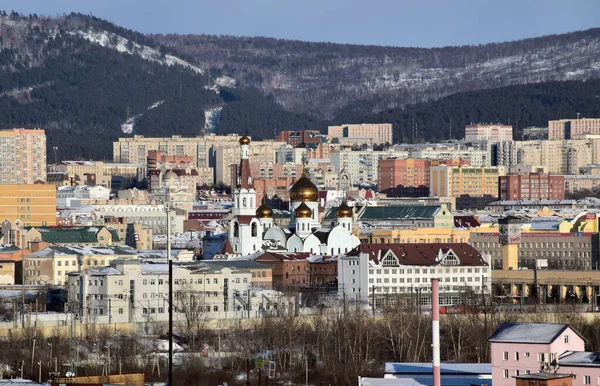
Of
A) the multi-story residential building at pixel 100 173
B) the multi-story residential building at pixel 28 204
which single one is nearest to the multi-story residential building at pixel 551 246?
the multi-story residential building at pixel 28 204

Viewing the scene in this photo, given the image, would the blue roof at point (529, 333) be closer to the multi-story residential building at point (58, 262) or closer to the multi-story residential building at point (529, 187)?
the multi-story residential building at point (58, 262)

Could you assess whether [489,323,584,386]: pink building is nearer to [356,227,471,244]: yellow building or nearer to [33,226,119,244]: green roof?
[33,226,119,244]: green roof

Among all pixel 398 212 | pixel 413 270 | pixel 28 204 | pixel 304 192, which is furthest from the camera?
pixel 28 204

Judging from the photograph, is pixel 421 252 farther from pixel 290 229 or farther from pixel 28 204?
pixel 28 204

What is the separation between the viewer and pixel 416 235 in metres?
92.0

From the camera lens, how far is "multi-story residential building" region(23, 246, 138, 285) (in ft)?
247

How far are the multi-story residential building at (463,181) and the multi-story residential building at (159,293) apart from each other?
7959cm

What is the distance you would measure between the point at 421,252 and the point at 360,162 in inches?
4001

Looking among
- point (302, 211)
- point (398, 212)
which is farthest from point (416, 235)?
point (302, 211)

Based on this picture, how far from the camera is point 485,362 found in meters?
48.4

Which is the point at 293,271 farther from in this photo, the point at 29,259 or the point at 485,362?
the point at 485,362

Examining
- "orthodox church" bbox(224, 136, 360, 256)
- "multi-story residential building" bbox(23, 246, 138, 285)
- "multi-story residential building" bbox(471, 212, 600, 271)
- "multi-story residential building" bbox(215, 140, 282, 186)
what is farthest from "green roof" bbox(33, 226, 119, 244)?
"multi-story residential building" bbox(215, 140, 282, 186)

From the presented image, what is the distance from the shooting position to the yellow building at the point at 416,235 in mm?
90812

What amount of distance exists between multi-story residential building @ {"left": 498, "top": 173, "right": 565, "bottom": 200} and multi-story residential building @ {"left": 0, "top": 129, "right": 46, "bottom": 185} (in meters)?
Answer: 34.5
